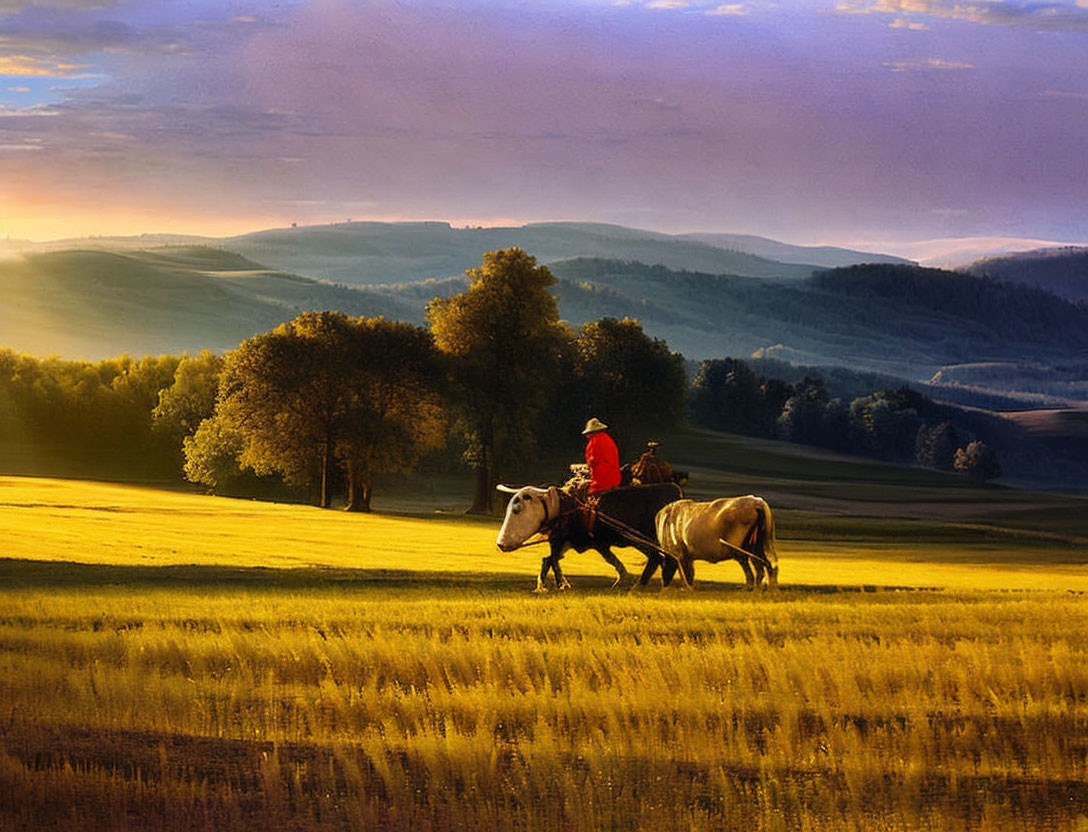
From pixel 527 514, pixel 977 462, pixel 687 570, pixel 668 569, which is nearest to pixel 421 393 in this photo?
pixel 668 569

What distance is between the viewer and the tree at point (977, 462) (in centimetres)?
17688

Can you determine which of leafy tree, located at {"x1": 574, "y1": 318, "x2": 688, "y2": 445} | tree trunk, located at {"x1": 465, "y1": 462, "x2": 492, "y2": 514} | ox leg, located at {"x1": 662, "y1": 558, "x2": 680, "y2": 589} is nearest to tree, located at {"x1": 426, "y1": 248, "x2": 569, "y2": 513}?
tree trunk, located at {"x1": 465, "y1": 462, "x2": 492, "y2": 514}

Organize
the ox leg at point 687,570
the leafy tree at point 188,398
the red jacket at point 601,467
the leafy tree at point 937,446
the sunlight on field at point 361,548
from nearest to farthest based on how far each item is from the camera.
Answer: the red jacket at point 601,467
the ox leg at point 687,570
the sunlight on field at point 361,548
the leafy tree at point 188,398
the leafy tree at point 937,446

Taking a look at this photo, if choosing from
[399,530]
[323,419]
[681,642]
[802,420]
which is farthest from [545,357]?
[802,420]

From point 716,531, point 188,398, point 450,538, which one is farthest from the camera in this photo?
point 188,398

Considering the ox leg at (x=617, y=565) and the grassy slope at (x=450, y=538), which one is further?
the grassy slope at (x=450, y=538)

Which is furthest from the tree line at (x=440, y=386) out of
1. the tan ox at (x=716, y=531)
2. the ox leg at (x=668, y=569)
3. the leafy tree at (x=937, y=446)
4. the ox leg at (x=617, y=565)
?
the leafy tree at (x=937, y=446)

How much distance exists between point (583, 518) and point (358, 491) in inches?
2332

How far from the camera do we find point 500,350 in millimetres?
86250

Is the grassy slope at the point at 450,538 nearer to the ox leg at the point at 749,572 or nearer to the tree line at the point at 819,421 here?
the ox leg at the point at 749,572

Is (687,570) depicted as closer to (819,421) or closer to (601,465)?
(601,465)

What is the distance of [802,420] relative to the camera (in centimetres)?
18450

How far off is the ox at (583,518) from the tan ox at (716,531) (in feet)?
1.16

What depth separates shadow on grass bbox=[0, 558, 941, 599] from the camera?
1243 inches
